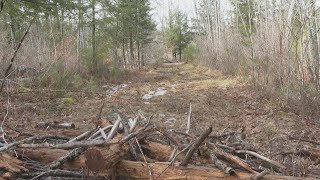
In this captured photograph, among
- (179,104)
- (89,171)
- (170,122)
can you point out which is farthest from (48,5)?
(89,171)

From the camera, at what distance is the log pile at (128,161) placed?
2.76m

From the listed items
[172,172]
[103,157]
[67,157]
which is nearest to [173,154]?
[172,172]

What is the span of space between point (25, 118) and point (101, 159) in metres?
5.44

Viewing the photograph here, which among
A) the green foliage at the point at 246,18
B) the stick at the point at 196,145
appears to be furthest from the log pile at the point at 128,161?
the green foliage at the point at 246,18

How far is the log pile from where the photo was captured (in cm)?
276

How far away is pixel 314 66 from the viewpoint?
779 centimetres

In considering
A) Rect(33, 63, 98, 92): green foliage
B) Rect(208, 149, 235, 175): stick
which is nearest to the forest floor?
Rect(33, 63, 98, 92): green foliage

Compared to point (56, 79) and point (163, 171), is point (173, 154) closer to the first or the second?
point (163, 171)

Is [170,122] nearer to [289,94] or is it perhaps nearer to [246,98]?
[289,94]

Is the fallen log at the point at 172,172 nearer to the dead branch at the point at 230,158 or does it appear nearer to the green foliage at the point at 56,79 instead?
the dead branch at the point at 230,158

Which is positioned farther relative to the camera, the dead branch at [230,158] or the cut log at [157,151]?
the cut log at [157,151]

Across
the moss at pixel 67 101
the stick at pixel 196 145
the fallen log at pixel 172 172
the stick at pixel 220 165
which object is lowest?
the moss at pixel 67 101

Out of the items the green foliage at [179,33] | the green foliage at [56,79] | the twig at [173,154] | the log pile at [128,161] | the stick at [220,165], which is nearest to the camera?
the stick at [220,165]

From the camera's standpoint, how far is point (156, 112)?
9.23m
